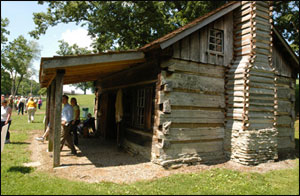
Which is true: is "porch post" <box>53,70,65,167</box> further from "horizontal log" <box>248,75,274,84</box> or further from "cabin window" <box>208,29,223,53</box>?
"horizontal log" <box>248,75,274,84</box>

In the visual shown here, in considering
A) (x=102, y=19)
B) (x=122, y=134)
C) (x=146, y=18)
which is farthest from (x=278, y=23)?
(x=122, y=134)

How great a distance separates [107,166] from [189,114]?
3.17m

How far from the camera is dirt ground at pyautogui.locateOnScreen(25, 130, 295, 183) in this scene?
582cm

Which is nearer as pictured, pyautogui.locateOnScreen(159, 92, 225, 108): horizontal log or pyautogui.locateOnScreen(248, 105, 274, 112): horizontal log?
pyautogui.locateOnScreen(159, 92, 225, 108): horizontal log

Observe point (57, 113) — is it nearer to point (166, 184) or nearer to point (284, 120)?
point (166, 184)

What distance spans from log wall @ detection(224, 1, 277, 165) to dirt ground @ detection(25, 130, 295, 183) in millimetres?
583

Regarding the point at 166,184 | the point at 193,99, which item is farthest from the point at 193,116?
the point at 166,184

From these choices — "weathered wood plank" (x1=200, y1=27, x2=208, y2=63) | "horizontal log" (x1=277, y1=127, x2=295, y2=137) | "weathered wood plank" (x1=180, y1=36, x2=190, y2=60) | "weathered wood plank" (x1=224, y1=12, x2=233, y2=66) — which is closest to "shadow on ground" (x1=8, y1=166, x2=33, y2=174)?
"weathered wood plank" (x1=180, y1=36, x2=190, y2=60)

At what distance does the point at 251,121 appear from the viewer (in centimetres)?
775

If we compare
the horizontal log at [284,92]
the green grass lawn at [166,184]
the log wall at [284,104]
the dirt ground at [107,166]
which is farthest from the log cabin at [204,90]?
the horizontal log at [284,92]

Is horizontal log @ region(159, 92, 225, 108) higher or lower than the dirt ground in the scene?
higher

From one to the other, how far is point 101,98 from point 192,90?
662 centimetres

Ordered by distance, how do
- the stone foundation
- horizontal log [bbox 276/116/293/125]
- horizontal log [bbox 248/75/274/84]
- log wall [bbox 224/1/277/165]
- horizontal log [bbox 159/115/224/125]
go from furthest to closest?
horizontal log [bbox 276/116/293/125]
horizontal log [bbox 248/75/274/84]
log wall [bbox 224/1/277/165]
the stone foundation
horizontal log [bbox 159/115/224/125]

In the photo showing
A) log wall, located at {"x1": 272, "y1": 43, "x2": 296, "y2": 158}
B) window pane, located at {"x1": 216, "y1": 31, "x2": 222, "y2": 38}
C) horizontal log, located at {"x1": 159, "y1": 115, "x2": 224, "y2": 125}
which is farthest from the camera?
log wall, located at {"x1": 272, "y1": 43, "x2": 296, "y2": 158}
